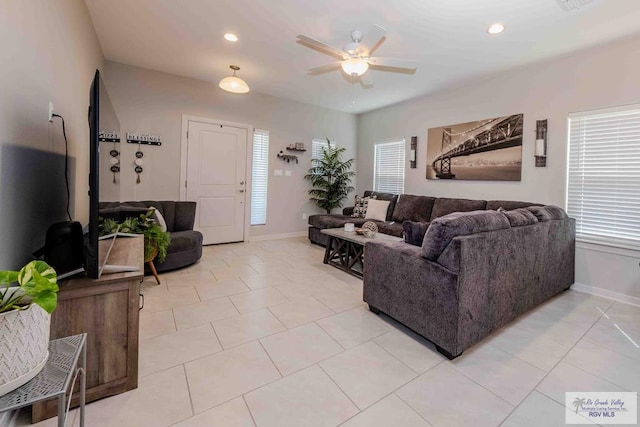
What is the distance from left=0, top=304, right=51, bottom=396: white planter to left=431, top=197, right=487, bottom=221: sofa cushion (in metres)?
4.39

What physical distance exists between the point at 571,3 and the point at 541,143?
159 cm

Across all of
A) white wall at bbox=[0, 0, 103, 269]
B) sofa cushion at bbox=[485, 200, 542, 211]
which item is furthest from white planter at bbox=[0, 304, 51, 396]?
sofa cushion at bbox=[485, 200, 542, 211]

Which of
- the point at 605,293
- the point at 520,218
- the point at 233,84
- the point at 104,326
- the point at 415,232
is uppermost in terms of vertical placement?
the point at 233,84

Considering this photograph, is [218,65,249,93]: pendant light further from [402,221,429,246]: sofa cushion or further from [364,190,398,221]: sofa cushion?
[364,190,398,221]: sofa cushion

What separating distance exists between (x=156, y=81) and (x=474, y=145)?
15.9 ft

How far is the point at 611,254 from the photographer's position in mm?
3098

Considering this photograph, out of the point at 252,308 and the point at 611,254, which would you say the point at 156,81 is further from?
the point at 611,254

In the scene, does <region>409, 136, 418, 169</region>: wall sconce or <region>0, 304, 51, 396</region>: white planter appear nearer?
<region>0, 304, 51, 396</region>: white planter

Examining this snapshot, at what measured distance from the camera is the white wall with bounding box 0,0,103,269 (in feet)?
4.30

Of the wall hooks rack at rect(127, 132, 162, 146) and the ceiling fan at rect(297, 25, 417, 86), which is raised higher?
the ceiling fan at rect(297, 25, 417, 86)

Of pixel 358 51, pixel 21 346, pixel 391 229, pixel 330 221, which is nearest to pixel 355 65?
pixel 358 51

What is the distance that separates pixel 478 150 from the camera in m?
4.25

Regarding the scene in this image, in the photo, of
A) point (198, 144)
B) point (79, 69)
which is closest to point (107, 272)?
point (79, 69)

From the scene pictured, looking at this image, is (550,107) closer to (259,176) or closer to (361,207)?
(361,207)
